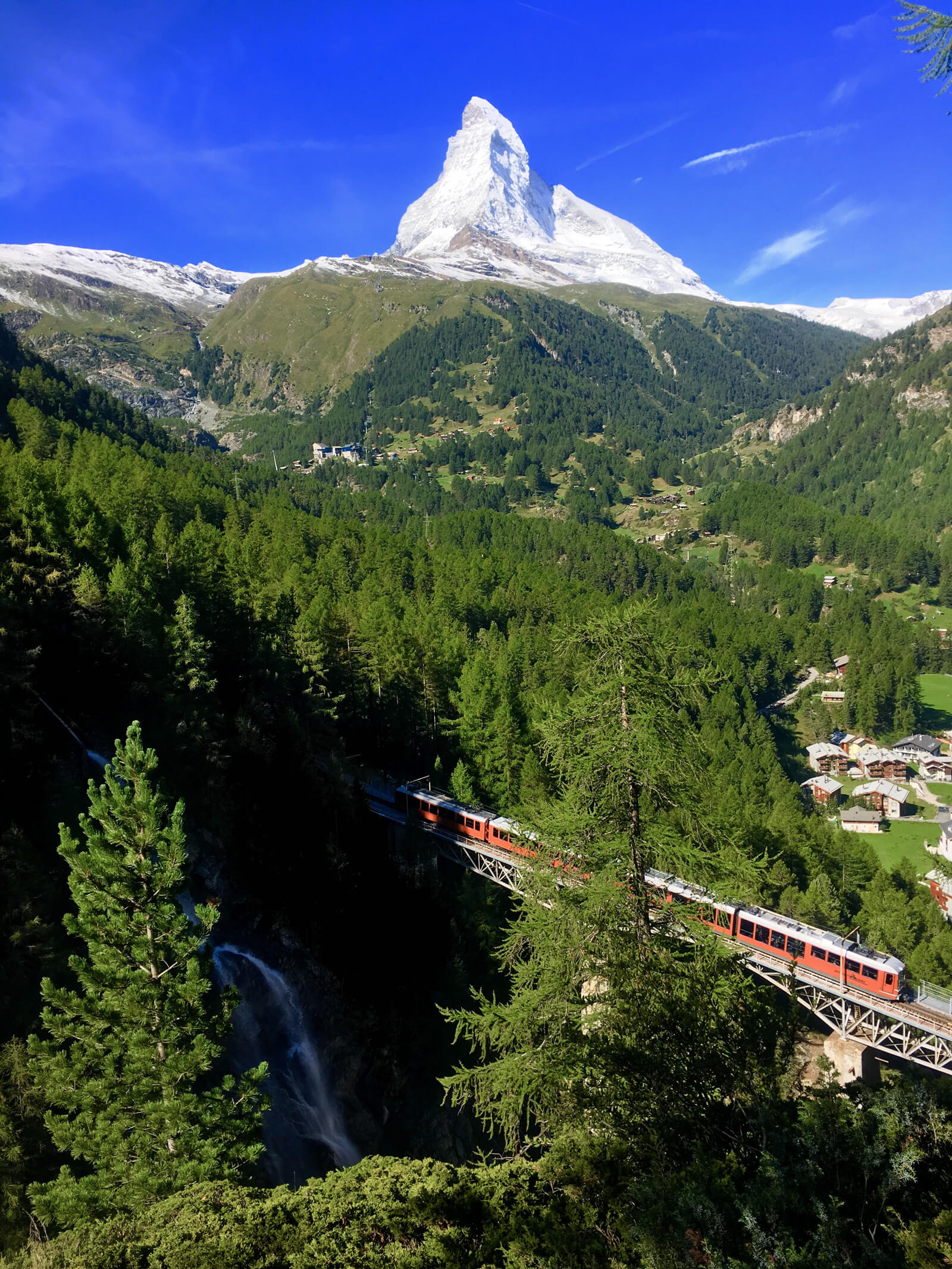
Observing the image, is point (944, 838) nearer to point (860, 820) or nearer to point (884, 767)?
point (860, 820)

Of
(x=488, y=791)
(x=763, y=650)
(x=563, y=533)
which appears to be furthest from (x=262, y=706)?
(x=563, y=533)

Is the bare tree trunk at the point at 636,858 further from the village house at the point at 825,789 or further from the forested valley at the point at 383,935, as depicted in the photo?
the village house at the point at 825,789

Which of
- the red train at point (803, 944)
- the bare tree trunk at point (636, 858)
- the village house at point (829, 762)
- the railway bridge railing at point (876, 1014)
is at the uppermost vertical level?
the bare tree trunk at point (636, 858)

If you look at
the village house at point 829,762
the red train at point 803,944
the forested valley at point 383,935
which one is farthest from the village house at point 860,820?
the red train at point 803,944

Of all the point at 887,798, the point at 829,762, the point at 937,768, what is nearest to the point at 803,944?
the point at 887,798

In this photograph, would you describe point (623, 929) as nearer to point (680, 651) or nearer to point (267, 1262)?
point (680, 651)
